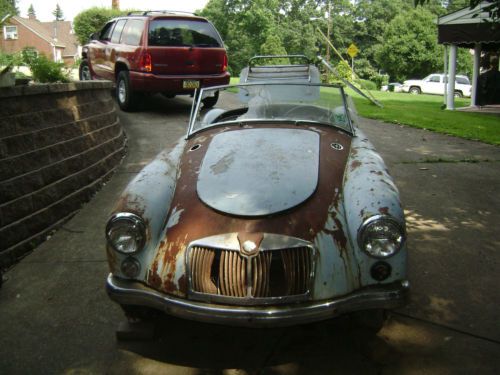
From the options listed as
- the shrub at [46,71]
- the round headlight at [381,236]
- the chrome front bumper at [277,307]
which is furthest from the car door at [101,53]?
the round headlight at [381,236]

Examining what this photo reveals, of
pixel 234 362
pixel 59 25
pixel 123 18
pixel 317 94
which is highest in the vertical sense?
pixel 59 25

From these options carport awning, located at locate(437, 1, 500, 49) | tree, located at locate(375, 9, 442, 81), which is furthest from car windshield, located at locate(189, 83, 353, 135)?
tree, located at locate(375, 9, 442, 81)

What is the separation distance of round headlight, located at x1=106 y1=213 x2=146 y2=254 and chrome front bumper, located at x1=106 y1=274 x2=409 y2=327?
0.91 ft

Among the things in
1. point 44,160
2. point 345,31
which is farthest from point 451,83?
point 345,31

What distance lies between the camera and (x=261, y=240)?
2.81 m

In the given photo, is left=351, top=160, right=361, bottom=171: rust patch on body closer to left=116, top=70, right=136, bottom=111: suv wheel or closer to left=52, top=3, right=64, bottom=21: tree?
left=116, top=70, right=136, bottom=111: suv wheel

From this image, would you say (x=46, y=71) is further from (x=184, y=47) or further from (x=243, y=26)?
(x=243, y=26)

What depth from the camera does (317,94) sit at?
15.1 ft

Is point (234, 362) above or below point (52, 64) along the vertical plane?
below

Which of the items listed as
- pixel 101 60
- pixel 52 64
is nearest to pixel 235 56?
pixel 101 60

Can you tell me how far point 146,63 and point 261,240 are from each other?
7.43 m

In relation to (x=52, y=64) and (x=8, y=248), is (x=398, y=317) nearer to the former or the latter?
(x=8, y=248)

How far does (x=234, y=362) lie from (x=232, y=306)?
46 centimetres

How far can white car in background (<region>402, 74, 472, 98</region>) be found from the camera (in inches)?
1220
